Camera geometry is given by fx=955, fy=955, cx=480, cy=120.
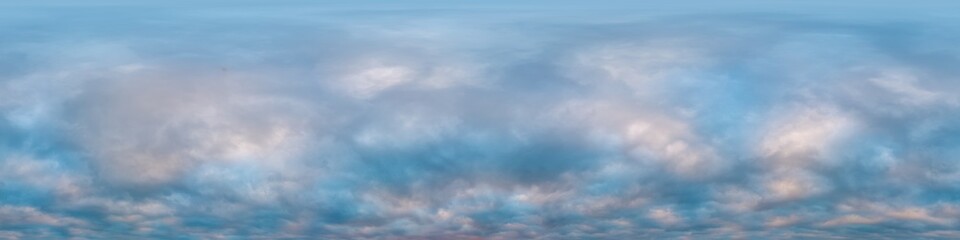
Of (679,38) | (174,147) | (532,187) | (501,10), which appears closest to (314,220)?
(174,147)

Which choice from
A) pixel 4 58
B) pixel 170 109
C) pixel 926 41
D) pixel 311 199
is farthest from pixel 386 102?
pixel 926 41

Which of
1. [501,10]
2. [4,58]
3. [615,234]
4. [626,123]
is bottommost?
[615,234]

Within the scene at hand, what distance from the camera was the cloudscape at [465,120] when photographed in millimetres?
13391

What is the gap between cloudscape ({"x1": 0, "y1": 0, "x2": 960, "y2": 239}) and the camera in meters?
13.4

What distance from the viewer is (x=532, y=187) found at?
1411cm

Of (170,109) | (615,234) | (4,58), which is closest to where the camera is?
(170,109)

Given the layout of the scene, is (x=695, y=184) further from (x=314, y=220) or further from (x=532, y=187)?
(x=314, y=220)

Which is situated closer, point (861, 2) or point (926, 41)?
point (926, 41)

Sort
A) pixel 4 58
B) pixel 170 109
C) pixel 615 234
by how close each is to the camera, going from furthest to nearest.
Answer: pixel 615 234, pixel 4 58, pixel 170 109

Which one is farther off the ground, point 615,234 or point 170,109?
point 170,109

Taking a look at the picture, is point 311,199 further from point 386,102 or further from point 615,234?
point 615,234

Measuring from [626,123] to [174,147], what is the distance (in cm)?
635

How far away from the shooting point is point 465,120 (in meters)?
13.5

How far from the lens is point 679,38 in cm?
1439
